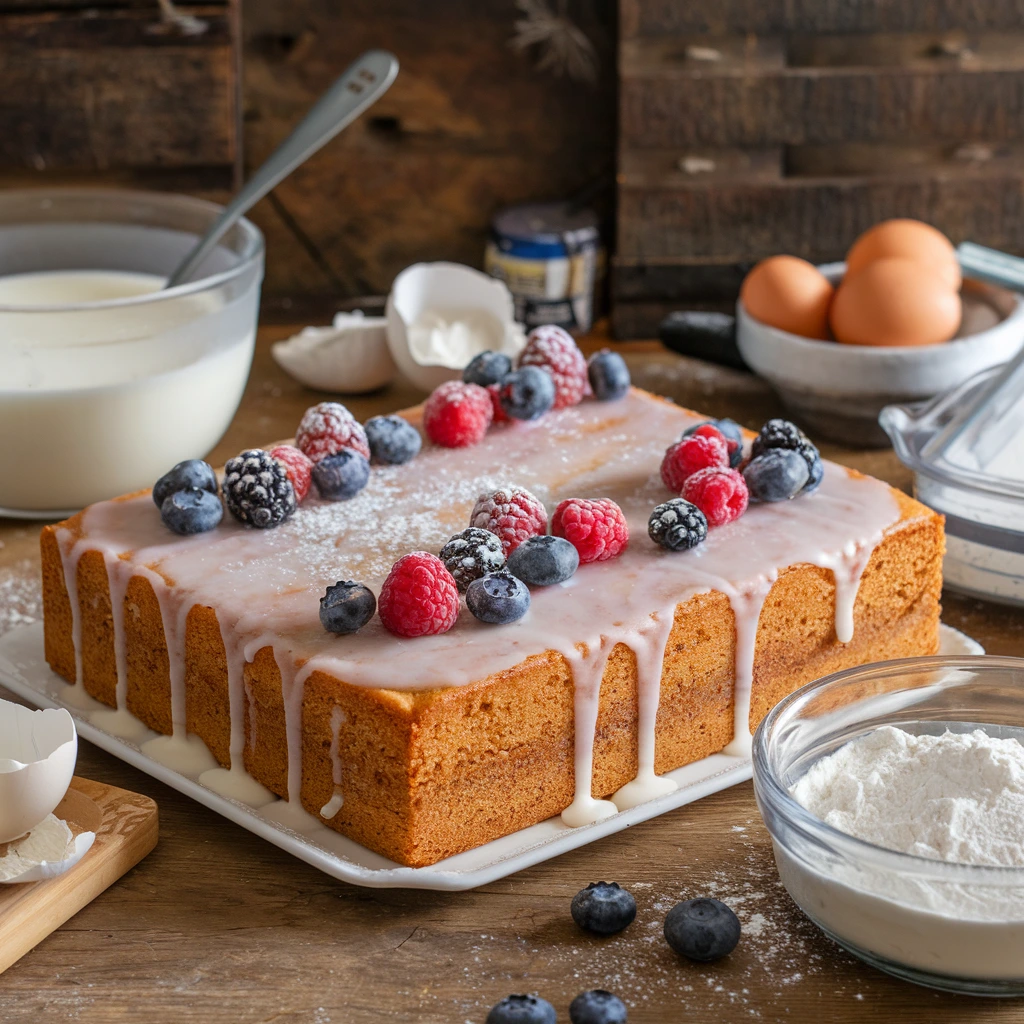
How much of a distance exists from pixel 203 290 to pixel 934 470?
Answer: 3.05 ft

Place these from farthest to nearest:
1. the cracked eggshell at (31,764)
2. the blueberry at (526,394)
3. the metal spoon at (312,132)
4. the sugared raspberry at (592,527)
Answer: the metal spoon at (312,132) → the blueberry at (526,394) → the sugared raspberry at (592,527) → the cracked eggshell at (31,764)

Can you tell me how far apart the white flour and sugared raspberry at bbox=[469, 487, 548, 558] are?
363mm

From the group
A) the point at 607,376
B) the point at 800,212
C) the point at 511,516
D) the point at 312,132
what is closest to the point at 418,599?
the point at 511,516

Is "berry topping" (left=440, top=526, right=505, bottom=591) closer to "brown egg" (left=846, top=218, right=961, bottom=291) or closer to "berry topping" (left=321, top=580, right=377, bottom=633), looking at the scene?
"berry topping" (left=321, top=580, right=377, bottom=633)

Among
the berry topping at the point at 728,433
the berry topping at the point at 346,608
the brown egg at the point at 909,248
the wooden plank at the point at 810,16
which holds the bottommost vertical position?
the berry topping at the point at 346,608

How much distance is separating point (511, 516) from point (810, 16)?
1.39 meters

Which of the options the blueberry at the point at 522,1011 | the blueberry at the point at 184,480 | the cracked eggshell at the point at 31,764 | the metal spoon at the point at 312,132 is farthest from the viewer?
the metal spoon at the point at 312,132

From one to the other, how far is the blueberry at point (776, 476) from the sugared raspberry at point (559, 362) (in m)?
0.34

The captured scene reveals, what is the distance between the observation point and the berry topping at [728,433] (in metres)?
1.65

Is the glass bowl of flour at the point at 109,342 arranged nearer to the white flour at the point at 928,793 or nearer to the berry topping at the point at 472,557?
the berry topping at the point at 472,557

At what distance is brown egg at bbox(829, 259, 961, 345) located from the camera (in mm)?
2104

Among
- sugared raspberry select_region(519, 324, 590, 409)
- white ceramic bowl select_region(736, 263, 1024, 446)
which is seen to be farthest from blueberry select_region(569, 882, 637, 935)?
white ceramic bowl select_region(736, 263, 1024, 446)

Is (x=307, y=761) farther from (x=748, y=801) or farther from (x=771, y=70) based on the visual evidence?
(x=771, y=70)

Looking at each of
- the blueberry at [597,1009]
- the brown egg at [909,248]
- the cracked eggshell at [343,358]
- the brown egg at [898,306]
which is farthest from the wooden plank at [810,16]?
the blueberry at [597,1009]
